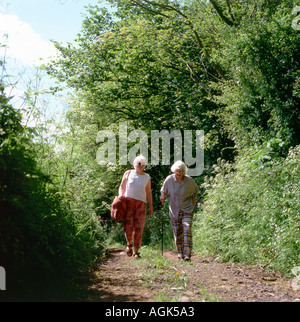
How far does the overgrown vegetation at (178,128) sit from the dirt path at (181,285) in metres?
0.35

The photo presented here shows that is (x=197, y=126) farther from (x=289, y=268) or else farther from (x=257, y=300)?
(x=257, y=300)

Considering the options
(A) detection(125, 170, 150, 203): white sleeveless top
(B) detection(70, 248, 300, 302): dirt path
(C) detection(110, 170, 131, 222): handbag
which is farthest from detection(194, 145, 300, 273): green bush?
(C) detection(110, 170, 131, 222): handbag

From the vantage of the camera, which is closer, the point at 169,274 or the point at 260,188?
the point at 169,274

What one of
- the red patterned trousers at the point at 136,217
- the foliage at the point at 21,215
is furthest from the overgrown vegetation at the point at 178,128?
the red patterned trousers at the point at 136,217

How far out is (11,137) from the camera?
345 centimetres

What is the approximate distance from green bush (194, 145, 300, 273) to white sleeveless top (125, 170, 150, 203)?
1.85m

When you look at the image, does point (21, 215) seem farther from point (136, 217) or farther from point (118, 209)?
point (136, 217)

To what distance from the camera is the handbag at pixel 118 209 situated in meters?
7.61

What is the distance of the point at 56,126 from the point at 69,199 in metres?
1.28

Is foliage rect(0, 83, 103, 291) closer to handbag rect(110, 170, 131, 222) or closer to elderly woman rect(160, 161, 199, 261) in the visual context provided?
handbag rect(110, 170, 131, 222)

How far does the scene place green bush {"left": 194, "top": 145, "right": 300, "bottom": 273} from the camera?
5551mm

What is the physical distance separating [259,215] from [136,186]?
8.13ft

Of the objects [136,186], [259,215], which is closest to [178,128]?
[136,186]
